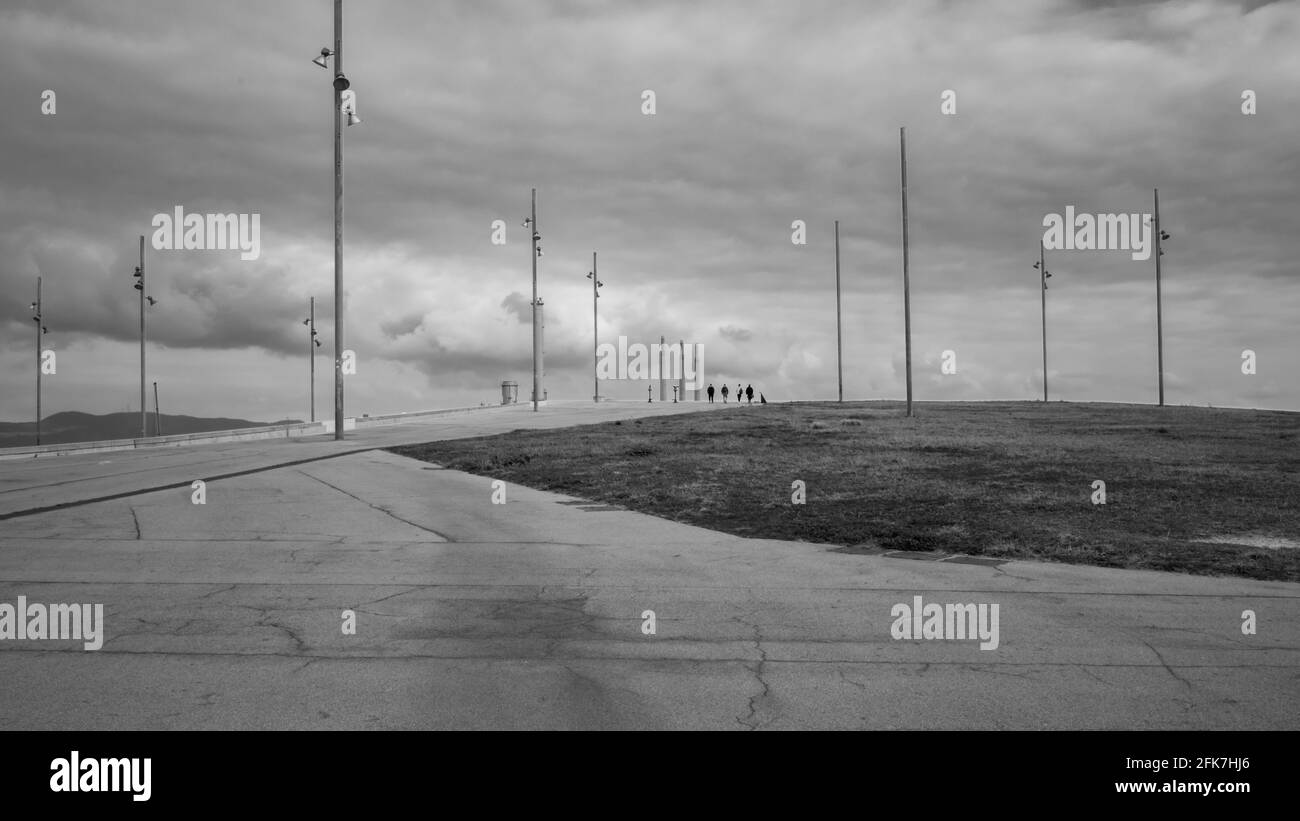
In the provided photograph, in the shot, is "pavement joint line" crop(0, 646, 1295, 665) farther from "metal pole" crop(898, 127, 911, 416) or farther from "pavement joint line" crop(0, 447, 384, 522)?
"metal pole" crop(898, 127, 911, 416)

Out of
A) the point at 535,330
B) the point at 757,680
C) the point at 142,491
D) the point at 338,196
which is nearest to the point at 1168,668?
the point at 757,680

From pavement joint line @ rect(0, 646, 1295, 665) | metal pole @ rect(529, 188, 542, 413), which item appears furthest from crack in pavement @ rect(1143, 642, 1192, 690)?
metal pole @ rect(529, 188, 542, 413)

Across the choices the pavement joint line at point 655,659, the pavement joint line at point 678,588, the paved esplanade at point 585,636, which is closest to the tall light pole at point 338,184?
the paved esplanade at point 585,636

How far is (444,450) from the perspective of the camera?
25.7 metres

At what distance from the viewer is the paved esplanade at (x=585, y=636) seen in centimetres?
563

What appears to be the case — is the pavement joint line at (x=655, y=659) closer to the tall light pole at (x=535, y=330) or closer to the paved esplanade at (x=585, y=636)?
the paved esplanade at (x=585, y=636)

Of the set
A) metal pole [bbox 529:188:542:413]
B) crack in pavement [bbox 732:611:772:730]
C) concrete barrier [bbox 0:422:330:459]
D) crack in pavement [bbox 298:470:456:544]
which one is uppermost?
metal pole [bbox 529:188:542:413]

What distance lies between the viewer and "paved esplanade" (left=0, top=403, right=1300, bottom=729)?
5.63 metres

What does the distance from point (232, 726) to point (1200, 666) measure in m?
6.44

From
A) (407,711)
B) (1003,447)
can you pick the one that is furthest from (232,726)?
(1003,447)

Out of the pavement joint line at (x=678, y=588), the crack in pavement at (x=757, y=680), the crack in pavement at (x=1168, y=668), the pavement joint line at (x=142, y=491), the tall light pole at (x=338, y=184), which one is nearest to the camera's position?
the crack in pavement at (x=757, y=680)

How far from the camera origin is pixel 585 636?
7473mm

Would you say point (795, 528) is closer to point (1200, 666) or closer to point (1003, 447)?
point (1200, 666)
